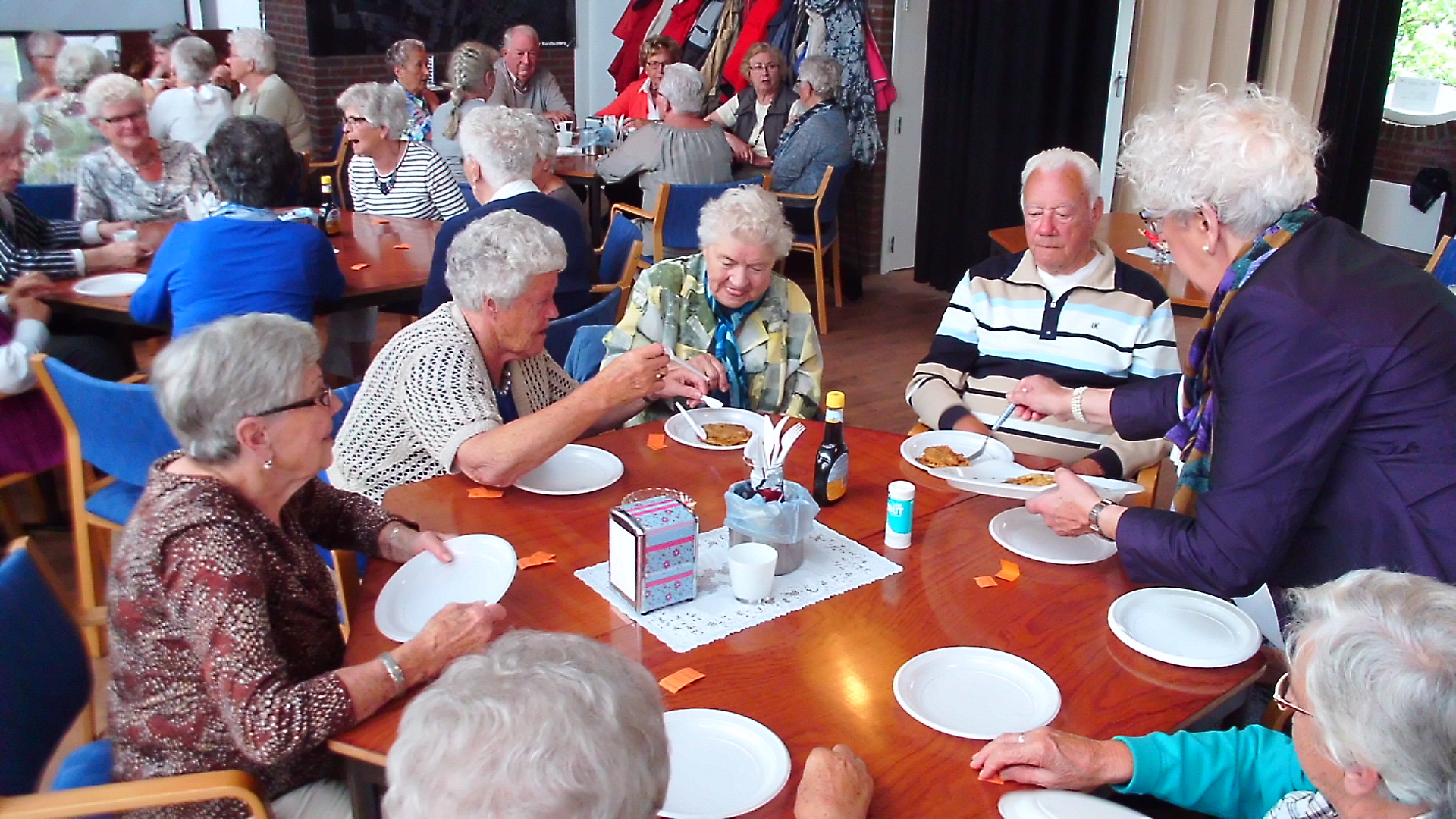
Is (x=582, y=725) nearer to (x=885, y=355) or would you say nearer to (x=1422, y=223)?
Answer: (x=885, y=355)

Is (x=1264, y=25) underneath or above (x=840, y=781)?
above

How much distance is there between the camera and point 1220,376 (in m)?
1.74

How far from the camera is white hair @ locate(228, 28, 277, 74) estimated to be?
→ 6.29m

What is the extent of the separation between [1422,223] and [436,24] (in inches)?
284

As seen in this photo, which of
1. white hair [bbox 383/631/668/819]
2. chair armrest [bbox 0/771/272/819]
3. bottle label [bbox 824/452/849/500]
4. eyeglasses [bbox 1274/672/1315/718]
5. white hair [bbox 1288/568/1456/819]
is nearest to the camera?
white hair [bbox 383/631/668/819]

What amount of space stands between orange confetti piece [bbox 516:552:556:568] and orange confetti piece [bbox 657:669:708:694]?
1.36 ft

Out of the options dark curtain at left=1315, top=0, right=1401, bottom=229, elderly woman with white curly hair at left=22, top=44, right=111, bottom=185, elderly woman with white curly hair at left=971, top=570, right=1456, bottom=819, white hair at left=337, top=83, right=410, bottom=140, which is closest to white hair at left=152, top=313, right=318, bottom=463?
elderly woman with white curly hair at left=971, top=570, right=1456, bottom=819

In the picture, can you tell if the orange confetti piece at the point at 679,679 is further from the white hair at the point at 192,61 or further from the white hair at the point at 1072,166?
the white hair at the point at 192,61

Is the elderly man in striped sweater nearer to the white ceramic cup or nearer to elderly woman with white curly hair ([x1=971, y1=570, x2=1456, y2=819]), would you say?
the white ceramic cup

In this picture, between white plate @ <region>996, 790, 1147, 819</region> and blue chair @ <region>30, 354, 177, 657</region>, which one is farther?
blue chair @ <region>30, 354, 177, 657</region>

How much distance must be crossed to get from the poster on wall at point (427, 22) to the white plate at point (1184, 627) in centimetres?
690

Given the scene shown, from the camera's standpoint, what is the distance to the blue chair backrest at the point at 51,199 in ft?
15.3

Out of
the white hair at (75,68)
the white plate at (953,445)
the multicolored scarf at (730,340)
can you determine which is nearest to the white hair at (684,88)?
the white hair at (75,68)

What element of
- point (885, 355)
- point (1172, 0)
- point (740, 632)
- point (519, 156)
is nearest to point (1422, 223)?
point (1172, 0)
